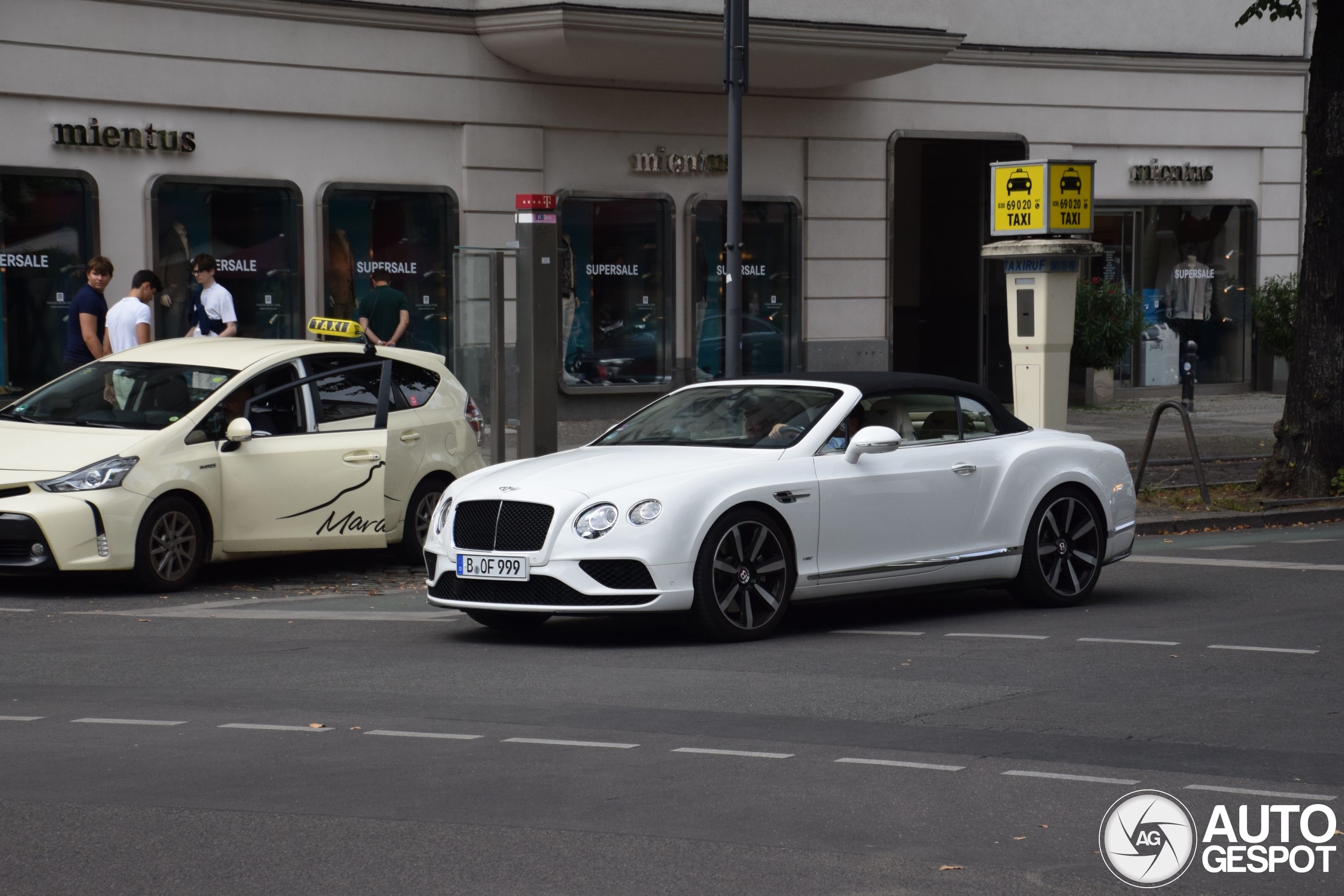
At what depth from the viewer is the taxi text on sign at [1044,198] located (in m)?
16.1

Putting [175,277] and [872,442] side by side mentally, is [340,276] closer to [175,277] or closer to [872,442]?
[175,277]

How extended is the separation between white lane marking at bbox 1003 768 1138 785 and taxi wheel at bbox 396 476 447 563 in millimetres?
7006

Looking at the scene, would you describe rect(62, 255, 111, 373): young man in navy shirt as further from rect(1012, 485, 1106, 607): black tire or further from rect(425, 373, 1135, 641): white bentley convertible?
rect(1012, 485, 1106, 607): black tire

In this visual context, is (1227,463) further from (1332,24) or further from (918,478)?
(918,478)

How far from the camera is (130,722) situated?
7.34 meters

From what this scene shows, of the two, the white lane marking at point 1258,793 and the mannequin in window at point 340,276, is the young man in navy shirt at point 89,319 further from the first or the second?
the white lane marking at point 1258,793

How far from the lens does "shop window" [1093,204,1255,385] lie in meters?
27.9

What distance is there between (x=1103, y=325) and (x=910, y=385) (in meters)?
16.2

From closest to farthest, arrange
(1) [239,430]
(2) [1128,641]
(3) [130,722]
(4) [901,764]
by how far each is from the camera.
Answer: (4) [901,764]
(3) [130,722]
(2) [1128,641]
(1) [239,430]

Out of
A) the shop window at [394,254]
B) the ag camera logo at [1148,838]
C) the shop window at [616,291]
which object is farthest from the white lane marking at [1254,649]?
the shop window at [616,291]

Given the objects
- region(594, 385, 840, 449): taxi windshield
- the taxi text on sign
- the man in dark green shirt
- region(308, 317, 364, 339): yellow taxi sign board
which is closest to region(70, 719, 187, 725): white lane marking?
region(594, 385, 840, 449): taxi windshield

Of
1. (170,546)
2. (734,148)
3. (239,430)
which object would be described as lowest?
(170,546)

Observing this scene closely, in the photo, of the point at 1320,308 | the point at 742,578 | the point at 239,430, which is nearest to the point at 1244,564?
the point at 1320,308

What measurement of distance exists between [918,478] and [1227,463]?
1008 centimetres
